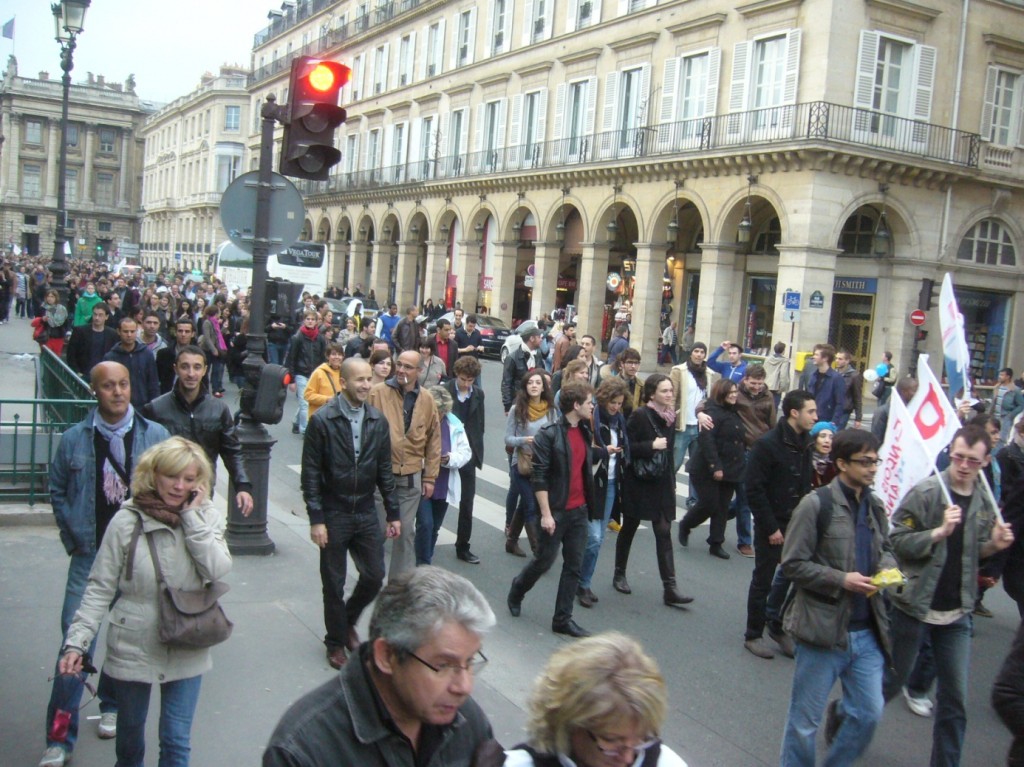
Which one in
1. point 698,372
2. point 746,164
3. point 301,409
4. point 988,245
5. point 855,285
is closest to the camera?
point 698,372

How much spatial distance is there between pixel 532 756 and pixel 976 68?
2913 cm

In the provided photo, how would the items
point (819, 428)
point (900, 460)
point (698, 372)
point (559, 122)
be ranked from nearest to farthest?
point (900, 460), point (819, 428), point (698, 372), point (559, 122)

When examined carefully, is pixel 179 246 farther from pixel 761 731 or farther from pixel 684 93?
pixel 761 731

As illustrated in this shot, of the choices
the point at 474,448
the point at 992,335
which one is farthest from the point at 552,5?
the point at 474,448

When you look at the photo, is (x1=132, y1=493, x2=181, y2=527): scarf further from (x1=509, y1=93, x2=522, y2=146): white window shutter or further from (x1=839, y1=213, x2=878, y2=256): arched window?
(x1=509, y1=93, x2=522, y2=146): white window shutter

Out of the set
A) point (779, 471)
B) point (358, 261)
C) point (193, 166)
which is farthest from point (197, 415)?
point (193, 166)

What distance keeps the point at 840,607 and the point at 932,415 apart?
1588mm

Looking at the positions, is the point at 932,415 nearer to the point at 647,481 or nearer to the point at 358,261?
the point at 647,481

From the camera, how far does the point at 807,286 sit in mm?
25438

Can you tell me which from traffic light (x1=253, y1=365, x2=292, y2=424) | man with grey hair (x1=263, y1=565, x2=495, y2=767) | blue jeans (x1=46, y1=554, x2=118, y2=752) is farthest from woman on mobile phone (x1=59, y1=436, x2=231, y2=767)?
traffic light (x1=253, y1=365, x2=292, y2=424)

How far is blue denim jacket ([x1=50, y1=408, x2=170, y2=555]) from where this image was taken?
4.44 meters

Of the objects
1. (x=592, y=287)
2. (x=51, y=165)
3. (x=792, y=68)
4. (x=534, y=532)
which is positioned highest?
(x=51, y=165)

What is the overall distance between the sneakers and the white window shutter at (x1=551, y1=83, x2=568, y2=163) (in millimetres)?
29694

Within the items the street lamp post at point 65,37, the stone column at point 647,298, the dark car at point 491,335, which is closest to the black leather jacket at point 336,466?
the street lamp post at point 65,37
